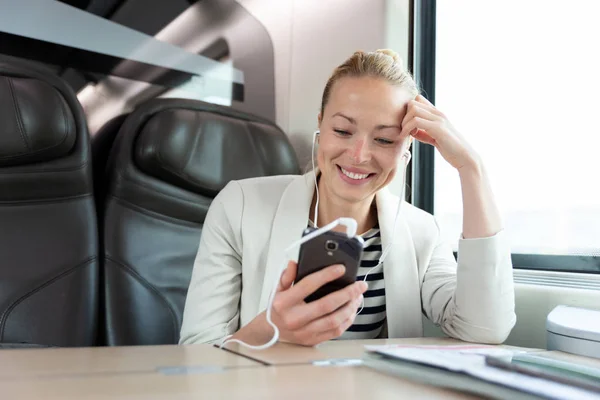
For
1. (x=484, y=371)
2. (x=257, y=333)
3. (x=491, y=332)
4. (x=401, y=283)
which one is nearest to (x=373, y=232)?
(x=401, y=283)

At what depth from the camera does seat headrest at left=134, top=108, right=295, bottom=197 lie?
163 centimetres

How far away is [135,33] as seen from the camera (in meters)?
1.91

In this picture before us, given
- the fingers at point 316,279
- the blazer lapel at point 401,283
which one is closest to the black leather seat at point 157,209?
the blazer lapel at point 401,283

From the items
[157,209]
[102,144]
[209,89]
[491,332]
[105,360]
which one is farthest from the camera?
[209,89]

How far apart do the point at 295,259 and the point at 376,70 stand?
0.45 metres

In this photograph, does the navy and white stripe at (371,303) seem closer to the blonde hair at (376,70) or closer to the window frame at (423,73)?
the blonde hair at (376,70)

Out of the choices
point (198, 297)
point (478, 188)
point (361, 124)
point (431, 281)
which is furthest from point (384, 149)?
point (198, 297)

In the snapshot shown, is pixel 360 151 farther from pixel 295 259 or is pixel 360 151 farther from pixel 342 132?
pixel 295 259

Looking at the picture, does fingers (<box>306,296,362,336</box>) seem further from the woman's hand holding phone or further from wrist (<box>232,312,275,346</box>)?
wrist (<box>232,312,275,346</box>)

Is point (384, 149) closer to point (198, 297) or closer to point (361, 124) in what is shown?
point (361, 124)

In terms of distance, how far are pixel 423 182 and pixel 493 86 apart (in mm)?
418

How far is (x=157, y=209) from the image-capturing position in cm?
165

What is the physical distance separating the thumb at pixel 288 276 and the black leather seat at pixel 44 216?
802 millimetres

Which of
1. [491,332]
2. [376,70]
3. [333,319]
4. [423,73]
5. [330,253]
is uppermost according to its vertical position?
[423,73]
